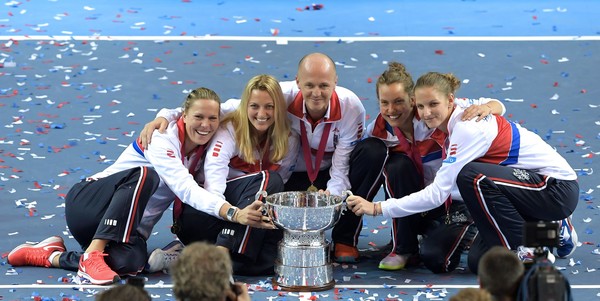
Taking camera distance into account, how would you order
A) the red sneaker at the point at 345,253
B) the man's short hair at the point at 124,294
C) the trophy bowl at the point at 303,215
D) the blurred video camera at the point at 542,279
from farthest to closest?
the red sneaker at the point at 345,253 < the trophy bowl at the point at 303,215 < the blurred video camera at the point at 542,279 < the man's short hair at the point at 124,294

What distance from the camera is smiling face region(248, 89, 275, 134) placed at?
632cm

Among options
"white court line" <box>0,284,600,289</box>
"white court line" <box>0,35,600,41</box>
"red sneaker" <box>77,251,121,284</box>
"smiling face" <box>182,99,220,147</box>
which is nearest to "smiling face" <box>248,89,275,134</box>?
"smiling face" <box>182,99,220,147</box>

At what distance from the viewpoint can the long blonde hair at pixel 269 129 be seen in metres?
6.36

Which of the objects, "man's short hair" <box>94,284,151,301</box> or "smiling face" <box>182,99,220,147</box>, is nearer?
"man's short hair" <box>94,284,151,301</box>

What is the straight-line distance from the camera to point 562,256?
256 inches

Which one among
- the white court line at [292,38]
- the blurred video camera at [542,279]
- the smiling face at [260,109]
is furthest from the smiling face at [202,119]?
the white court line at [292,38]

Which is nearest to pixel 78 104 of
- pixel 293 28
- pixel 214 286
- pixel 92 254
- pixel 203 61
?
pixel 203 61

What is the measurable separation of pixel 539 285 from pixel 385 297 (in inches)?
71.2

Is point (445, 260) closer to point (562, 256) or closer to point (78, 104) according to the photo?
point (562, 256)

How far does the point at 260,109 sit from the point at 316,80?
33 centimetres

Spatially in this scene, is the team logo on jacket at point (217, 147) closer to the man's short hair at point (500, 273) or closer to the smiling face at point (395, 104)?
the smiling face at point (395, 104)

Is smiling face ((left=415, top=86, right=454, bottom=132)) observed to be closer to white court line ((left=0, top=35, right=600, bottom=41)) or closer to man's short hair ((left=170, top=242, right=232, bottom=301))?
man's short hair ((left=170, top=242, right=232, bottom=301))

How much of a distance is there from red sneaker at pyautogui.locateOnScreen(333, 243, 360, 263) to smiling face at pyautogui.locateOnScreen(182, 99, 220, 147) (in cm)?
93

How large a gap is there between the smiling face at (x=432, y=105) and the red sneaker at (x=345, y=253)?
88cm
